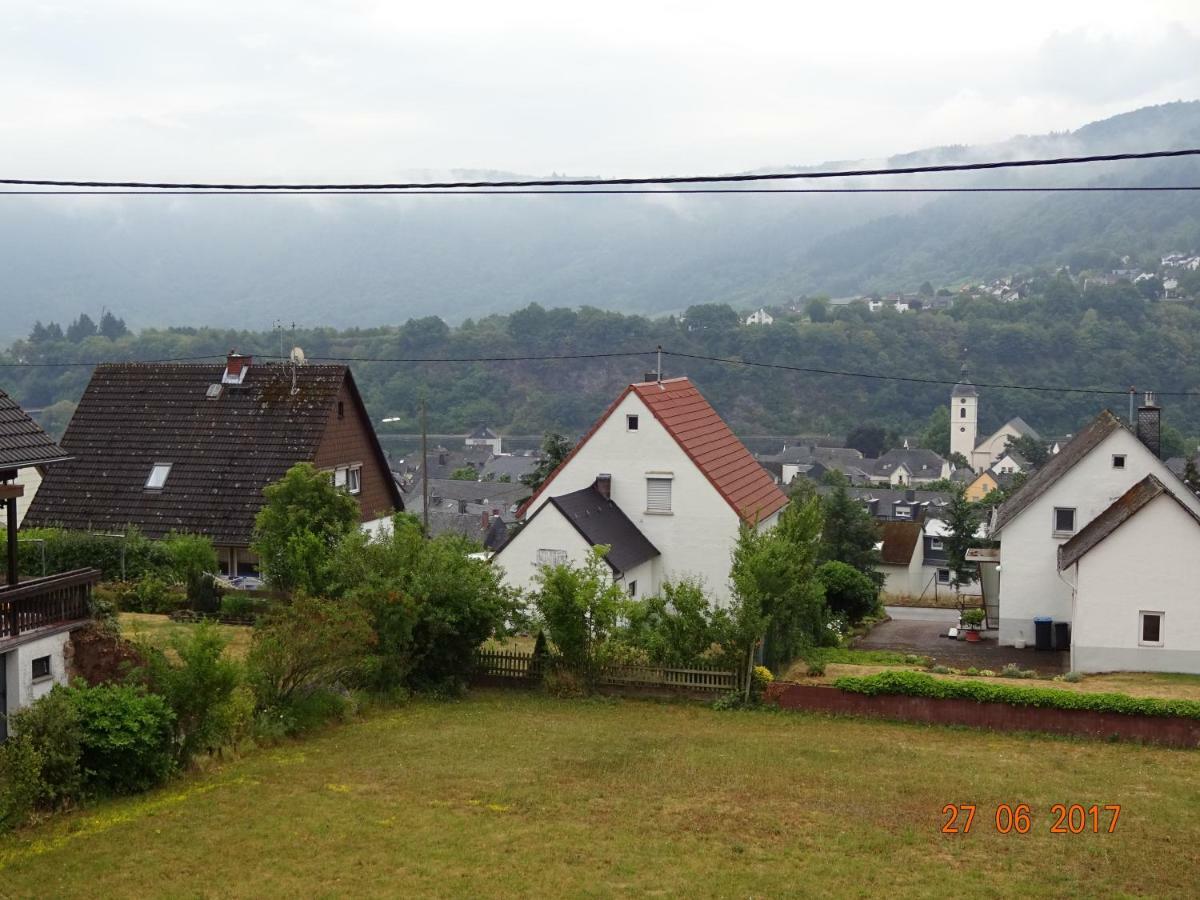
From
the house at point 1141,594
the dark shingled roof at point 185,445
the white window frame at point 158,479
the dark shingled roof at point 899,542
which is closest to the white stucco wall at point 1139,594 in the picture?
the house at point 1141,594

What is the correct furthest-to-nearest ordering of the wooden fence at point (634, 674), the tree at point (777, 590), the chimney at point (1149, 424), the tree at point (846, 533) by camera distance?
the tree at point (846, 533)
the chimney at point (1149, 424)
the wooden fence at point (634, 674)
the tree at point (777, 590)

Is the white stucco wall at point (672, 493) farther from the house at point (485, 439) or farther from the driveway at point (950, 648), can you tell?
the house at point (485, 439)

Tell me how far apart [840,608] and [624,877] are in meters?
26.6

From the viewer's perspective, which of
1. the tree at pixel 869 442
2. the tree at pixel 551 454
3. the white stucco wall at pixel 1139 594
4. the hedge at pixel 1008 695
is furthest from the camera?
the tree at pixel 869 442

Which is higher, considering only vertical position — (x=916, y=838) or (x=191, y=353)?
(x=191, y=353)

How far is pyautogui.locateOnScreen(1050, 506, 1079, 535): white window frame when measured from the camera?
34.0 meters

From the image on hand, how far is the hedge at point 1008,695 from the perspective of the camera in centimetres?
2141

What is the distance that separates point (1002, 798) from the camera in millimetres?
17266

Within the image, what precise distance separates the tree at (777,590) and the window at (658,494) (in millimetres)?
6634

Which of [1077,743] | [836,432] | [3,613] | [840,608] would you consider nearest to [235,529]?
[3,613]

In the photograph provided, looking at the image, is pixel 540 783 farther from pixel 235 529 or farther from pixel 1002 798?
pixel 235 529

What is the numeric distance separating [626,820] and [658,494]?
717 inches

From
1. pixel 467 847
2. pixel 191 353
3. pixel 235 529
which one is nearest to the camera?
pixel 467 847

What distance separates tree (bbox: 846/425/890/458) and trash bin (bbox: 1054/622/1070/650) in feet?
388
